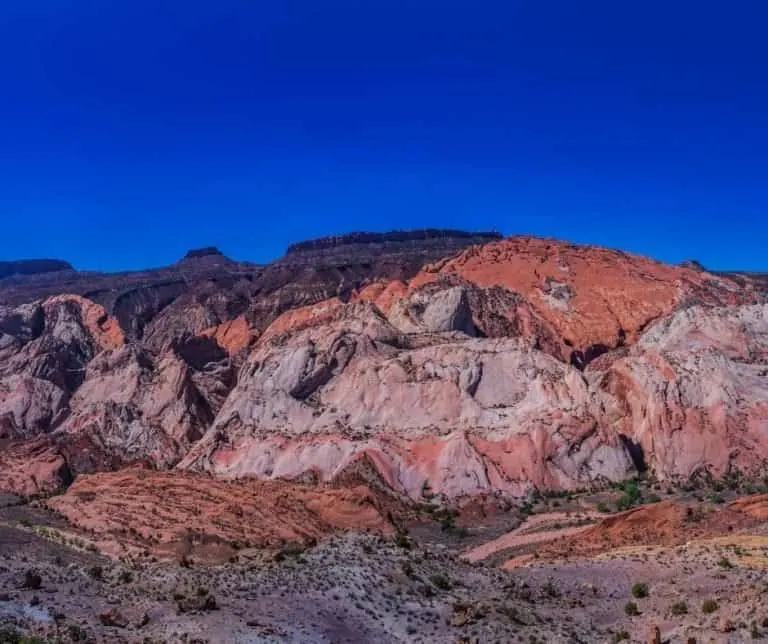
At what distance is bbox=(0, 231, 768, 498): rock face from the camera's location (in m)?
58.1

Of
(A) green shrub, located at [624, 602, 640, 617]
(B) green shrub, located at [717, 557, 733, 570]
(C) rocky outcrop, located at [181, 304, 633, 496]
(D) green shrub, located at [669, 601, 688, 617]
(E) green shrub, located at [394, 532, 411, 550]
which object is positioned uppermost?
(C) rocky outcrop, located at [181, 304, 633, 496]

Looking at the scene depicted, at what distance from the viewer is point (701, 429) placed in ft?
194

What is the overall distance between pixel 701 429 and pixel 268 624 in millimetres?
43331

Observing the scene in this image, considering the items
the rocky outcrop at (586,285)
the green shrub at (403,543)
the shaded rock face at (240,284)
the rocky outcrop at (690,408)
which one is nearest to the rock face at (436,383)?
the rocky outcrop at (690,408)

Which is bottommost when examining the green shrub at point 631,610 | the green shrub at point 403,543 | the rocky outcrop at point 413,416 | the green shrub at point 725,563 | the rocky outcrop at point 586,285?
the green shrub at point 631,610

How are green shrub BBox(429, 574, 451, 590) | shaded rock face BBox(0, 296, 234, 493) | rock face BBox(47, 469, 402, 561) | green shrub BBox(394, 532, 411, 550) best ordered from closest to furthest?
1. green shrub BBox(429, 574, 451, 590)
2. green shrub BBox(394, 532, 411, 550)
3. rock face BBox(47, 469, 402, 561)
4. shaded rock face BBox(0, 296, 234, 493)

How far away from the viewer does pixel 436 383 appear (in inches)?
2520

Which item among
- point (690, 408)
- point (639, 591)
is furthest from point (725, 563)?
point (690, 408)

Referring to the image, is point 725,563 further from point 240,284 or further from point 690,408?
point 240,284

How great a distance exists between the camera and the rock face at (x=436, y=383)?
58094mm

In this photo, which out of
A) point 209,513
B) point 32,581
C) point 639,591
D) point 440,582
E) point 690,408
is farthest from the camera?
point 690,408

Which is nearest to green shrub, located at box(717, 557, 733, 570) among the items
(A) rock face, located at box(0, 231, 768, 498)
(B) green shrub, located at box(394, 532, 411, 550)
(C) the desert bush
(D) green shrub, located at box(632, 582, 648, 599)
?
(D) green shrub, located at box(632, 582, 648, 599)

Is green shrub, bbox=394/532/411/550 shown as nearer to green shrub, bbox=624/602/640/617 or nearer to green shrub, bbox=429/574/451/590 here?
green shrub, bbox=429/574/451/590

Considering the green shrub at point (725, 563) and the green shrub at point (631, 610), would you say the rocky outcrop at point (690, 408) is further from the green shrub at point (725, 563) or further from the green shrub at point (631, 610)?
the green shrub at point (631, 610)
